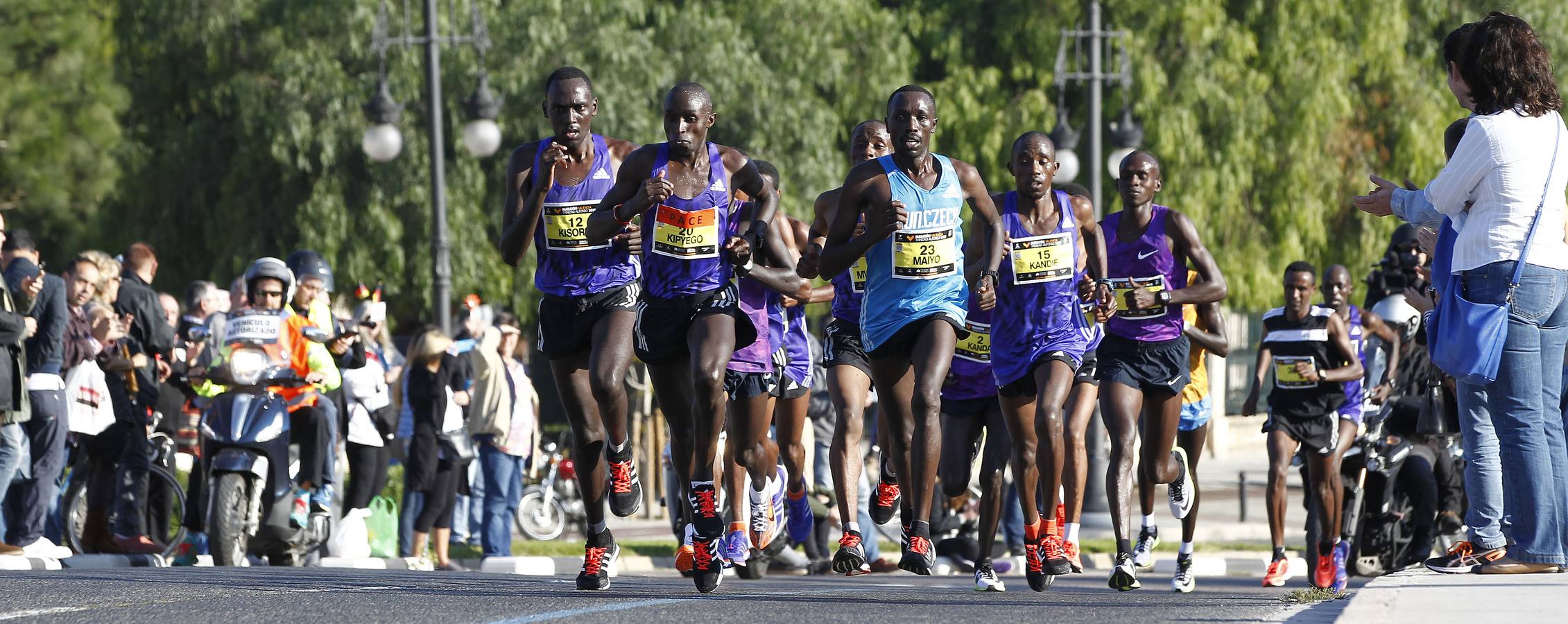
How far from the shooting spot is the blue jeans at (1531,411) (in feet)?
25.1

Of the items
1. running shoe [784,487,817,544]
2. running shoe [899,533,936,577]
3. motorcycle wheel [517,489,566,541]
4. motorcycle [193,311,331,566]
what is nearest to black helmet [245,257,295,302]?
motorcycle [193,311,331,566]

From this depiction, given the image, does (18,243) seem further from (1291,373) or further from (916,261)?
(1291,373)

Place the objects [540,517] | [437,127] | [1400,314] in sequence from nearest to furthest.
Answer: [1400,314], [540,517], [437,127]

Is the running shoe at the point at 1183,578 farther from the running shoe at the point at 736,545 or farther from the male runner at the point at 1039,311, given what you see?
the running shoe at the point at 736,545

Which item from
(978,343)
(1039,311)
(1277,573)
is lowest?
(1277,573)

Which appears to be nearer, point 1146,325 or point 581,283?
point 581,283

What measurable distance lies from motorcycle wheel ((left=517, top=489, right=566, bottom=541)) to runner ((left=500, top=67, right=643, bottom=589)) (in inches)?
443

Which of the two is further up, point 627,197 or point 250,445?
point 627,197

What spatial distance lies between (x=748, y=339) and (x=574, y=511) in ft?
40.3

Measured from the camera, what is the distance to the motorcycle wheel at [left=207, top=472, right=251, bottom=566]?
12641mm

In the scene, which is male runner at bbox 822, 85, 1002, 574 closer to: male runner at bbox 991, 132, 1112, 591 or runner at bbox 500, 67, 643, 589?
male runner at bbox 991, 132, 1112, 591

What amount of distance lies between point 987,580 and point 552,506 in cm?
1125

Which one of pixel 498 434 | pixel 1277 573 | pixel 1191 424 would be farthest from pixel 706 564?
pixel 498 434

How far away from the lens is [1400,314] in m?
14.4
